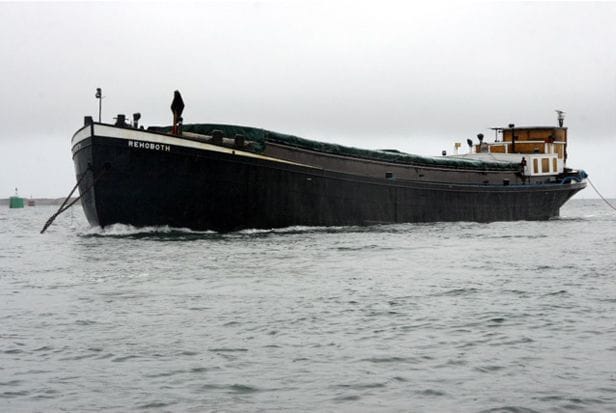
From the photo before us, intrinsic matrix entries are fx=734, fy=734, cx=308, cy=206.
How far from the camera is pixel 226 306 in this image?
13812 mm

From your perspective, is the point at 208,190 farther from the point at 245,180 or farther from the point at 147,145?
the point at 147,145

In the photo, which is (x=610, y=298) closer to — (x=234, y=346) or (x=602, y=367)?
(x=602, y=367)

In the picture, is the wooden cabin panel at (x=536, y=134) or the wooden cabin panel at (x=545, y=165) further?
the wooden cabin panel at (x=536, y=134)

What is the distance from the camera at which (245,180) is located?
102 feet

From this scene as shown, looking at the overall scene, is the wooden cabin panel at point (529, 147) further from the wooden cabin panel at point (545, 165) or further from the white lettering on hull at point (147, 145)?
the white lettering on hull at point (147, 145)

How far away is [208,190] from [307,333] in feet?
64.4

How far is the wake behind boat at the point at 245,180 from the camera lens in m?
29.7

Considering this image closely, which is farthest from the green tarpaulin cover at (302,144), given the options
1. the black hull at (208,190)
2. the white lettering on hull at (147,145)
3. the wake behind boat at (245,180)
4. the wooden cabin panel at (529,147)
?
the wooden cabin panel at (529,147)

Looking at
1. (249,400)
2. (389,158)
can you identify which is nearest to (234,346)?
(249,400)

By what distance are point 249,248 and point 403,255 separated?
17.2ft

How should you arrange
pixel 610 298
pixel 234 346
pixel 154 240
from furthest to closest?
pixel 154 240 < pixel 610 298 < pixel 234 346

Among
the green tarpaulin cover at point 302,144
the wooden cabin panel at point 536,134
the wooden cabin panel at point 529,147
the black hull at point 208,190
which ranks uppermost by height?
the wooden cabin panel at point 536,134

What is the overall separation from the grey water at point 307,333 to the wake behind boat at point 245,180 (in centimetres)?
757

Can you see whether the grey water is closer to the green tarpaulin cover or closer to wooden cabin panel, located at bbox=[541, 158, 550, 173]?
the green tarpaulin cover
